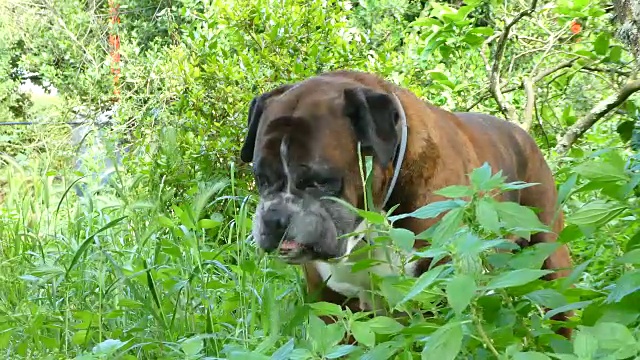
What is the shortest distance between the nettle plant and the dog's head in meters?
1.01

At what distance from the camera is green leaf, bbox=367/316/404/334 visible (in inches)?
58.2

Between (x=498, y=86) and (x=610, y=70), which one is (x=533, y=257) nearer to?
(x=610, y=70)

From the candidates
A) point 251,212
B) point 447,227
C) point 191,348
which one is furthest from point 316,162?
point 251,212

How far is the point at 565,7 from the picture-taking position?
13.7 ft

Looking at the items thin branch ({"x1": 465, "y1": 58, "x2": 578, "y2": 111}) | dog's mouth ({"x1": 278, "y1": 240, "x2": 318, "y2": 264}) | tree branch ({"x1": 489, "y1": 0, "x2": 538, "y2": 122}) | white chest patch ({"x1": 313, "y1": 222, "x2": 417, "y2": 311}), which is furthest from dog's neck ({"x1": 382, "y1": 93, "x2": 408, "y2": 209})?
thin branch ({"x1": 465, "y1": 58, "x2": 578, "y2": 111})

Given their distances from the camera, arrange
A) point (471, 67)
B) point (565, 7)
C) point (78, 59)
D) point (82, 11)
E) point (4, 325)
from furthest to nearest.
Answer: point (82, 11), point (78, 59), point (471, 67), point (565, 7), point (4, 325)

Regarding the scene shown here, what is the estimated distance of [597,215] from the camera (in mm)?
1519

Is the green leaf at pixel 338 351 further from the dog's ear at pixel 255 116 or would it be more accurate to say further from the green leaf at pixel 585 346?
the dog's ear at pixel 255 116

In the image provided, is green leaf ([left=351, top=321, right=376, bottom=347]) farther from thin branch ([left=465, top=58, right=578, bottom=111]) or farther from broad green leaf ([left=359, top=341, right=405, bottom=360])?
thin branch ([left=465, top=58, right=578, bottom=111])

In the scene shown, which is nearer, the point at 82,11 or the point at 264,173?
the point at 264,173

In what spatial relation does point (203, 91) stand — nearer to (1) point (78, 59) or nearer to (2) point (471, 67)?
(2) point (471, 67)

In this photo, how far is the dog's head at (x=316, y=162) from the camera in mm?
2619

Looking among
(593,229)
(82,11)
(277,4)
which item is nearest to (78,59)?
(82,11)

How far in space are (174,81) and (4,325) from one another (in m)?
2.97
